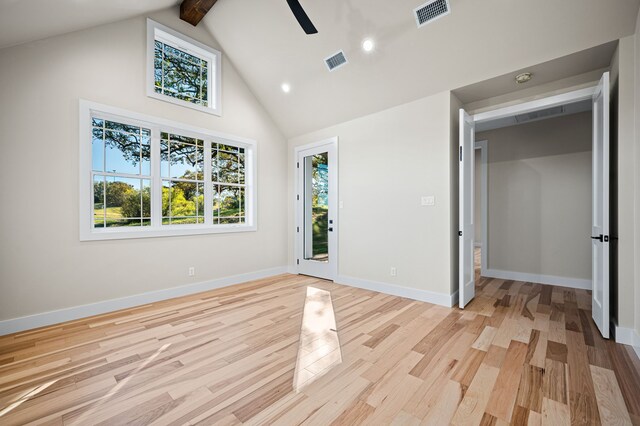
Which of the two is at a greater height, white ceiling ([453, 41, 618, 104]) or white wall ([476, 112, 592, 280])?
white ceiling ([453, 41, 618, 104])

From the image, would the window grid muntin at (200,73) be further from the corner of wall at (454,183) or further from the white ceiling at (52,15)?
the corner of wall at (454,183)

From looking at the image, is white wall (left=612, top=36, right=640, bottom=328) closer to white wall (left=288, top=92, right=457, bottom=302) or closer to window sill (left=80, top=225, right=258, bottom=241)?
white wall (left=288, top=92, right=457, bottom=302)

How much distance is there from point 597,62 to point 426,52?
66.9 inches

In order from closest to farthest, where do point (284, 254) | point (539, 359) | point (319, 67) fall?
point (539, 359)
point (319, 67)
point (284, 254)

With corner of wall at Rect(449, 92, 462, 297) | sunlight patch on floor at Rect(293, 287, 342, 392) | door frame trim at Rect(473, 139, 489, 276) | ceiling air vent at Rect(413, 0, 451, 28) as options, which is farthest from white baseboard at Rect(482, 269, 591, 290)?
ceiling air vent at Rect(413, 0, 451, 28)

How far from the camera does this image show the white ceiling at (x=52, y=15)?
8.11 ft

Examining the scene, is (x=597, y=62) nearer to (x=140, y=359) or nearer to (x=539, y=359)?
(x=539, y=359)

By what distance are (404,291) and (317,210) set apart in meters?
2.11

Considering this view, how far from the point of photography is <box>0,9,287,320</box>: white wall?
2836mm

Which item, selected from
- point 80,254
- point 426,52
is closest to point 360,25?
point 426,52

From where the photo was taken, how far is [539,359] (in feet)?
7.44

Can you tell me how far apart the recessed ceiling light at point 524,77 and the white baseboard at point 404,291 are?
2648 millimetres

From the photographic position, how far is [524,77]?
3.17 meters

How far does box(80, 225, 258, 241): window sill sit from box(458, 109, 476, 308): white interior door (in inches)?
131
